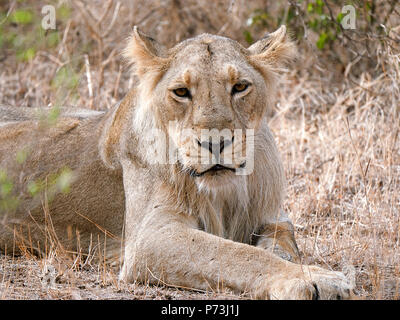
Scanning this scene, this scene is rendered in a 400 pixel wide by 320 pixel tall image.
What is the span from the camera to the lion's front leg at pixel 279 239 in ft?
12.6

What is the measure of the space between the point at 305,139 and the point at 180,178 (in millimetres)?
3355

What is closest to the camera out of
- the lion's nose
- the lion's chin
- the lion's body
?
the lion's nose

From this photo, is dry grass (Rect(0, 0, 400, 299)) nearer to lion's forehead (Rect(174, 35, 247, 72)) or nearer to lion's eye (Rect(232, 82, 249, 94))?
lion's forehead (Rect(174, 35, 247, 72))

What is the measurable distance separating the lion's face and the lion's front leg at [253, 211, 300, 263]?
0.42 m

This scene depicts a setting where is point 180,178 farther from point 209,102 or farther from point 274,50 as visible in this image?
point 274,50

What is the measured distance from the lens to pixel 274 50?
421cm

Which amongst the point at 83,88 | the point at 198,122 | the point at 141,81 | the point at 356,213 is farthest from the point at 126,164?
the point at 83,88

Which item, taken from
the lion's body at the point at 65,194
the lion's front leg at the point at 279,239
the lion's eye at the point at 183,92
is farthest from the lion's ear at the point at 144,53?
the lion's front leg at the point at 279,239

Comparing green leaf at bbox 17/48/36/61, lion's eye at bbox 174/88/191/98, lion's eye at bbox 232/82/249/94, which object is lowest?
lion's eye at bbox 174/88/191/98

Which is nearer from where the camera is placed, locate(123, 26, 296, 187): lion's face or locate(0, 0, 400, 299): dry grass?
locate(123, 26, 296, 187): lion's face

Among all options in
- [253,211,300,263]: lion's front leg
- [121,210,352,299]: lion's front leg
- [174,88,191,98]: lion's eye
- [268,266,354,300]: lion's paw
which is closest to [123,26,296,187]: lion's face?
[174,88,191,98]: lion's eye

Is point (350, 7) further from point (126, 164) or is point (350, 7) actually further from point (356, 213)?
point (126, 164)

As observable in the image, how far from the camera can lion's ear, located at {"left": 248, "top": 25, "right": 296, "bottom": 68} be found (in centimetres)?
417

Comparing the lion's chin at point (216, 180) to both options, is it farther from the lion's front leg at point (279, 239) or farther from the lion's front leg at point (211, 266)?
the lion's front leg at point (279, 239)
